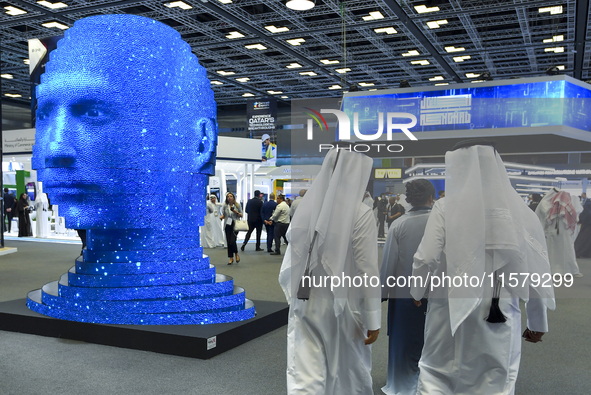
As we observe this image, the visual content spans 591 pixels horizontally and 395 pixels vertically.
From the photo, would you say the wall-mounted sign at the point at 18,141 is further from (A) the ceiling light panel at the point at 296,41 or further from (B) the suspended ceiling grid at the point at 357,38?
(A) the ceiling light panel at the point at 296,41

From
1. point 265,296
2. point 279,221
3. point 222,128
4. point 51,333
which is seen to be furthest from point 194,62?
point 222,128

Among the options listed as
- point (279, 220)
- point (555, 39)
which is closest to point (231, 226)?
point (279, 220)

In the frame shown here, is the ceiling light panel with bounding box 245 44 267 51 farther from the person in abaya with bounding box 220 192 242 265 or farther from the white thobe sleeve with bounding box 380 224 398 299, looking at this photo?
the white thobe sleeve with bounding box 380 224 398 299

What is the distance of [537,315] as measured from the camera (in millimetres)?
2863

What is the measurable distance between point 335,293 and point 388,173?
1.06 m

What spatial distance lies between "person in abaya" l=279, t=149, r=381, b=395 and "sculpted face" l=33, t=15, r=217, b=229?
2.21 meters

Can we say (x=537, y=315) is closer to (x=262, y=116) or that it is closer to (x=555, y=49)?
(x=555, y=49)

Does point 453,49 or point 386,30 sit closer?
point 386,30

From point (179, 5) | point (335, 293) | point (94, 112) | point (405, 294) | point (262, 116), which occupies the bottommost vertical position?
point (405, 294)

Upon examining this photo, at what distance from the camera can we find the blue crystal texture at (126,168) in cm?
461

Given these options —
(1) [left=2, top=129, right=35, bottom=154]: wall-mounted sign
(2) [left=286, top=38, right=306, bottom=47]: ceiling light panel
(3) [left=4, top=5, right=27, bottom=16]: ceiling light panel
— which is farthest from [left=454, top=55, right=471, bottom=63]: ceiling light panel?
(1) [left=2, top=129, right=35, bottom=154]: wall-mounted sign

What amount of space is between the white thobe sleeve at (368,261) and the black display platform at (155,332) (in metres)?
1.89

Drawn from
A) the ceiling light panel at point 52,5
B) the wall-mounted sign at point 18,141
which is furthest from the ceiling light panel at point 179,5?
the wall-mounted sign at point 18,141

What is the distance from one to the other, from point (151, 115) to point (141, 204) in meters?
0.78
